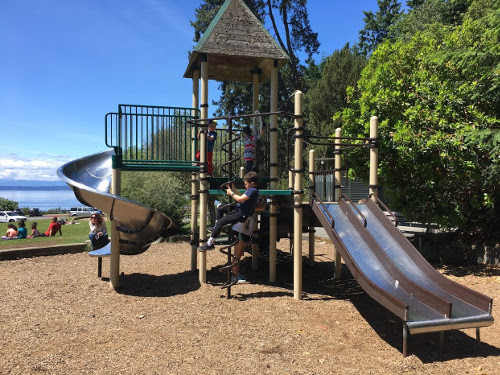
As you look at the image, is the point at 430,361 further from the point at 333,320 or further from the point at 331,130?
the point at 331,130

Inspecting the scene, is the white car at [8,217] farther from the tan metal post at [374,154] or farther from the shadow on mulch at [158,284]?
the tan metal post at [374,154]

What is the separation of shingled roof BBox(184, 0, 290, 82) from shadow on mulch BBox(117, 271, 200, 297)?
14.6 feet

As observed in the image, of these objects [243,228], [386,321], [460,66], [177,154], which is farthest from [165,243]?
[460,66]

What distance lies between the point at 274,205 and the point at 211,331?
323cm

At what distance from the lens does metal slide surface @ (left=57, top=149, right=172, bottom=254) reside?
663 centimetres

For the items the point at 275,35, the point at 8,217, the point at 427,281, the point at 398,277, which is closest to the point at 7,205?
the point at 8,217

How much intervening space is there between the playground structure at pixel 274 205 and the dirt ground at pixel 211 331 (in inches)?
15.8

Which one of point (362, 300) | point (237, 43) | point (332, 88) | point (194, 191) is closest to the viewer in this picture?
point (362, 300)

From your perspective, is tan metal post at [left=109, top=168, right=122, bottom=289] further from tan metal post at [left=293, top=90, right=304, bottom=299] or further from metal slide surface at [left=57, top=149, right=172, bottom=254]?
tan metal post at [left=293, top=90, right=304, bottom=299]

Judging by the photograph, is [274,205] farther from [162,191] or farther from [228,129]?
[162,191]

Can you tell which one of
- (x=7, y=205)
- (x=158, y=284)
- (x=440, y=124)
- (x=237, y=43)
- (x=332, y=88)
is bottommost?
(x=7, y=205)

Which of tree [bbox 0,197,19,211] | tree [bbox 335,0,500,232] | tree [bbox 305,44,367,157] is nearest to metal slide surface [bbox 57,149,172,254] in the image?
tree [bbox 335,0,500,232]

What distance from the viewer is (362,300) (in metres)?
6.59

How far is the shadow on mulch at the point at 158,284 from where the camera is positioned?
698 cm
